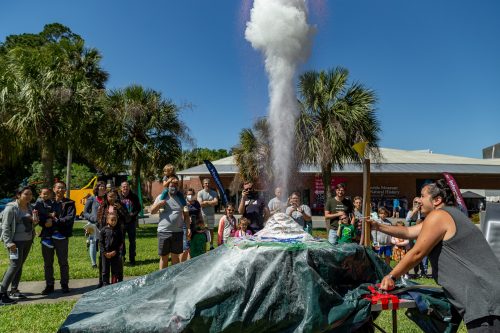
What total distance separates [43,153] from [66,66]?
4.46 meters

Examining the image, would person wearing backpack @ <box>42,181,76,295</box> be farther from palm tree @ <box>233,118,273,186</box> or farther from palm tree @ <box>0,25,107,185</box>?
palm tree @ <box>233,118,273,186</box>

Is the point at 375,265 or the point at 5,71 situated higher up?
the point at 5,71

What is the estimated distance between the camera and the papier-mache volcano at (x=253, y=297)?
3.47 metres

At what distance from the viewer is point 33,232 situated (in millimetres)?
7469

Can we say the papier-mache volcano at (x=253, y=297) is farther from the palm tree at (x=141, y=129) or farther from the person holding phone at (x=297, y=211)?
the palm tree at (x=141, y=129)

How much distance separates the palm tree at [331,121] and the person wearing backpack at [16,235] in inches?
520

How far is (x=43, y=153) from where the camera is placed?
59.5 ft

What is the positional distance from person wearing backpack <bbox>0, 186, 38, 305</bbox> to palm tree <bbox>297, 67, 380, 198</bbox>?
43.3 ft

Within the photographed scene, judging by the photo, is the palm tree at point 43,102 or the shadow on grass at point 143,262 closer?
the shadow on grass at point 143,262

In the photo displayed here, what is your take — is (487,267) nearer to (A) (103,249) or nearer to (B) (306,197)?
(A) (103,249)

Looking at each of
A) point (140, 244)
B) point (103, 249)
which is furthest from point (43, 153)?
point (103, 249)

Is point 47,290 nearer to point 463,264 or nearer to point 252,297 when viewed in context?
point 252,297

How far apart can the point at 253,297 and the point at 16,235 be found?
5.11 m

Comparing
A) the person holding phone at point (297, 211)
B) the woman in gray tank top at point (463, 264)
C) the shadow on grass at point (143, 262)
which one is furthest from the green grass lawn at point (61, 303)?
the person holding phone at point (297, 211)
